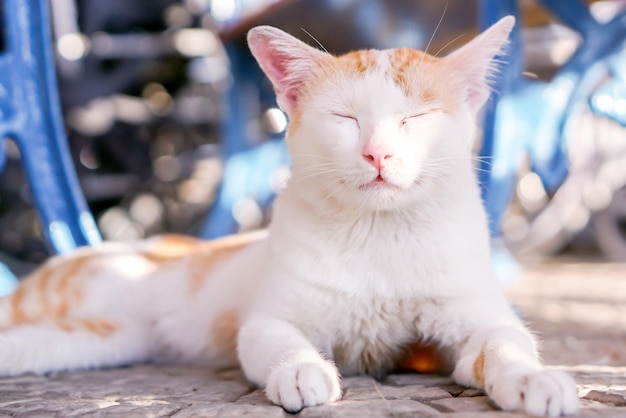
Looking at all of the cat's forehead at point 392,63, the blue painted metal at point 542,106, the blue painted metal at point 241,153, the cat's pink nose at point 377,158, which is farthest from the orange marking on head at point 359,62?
the blue painted metal at point 241,153

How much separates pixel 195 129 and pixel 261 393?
335cm

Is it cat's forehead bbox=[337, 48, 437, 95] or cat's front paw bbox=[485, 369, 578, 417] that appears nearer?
cat's front paw bbox=[485, 369, 578, 417]

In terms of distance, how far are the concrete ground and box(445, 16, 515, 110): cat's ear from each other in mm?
695

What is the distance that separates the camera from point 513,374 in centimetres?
103

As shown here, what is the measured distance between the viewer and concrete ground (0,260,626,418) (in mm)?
1062

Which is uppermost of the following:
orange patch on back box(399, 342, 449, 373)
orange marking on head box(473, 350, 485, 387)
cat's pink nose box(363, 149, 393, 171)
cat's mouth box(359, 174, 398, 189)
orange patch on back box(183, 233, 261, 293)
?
cat's pink nose box(363, 149, 393, 171)

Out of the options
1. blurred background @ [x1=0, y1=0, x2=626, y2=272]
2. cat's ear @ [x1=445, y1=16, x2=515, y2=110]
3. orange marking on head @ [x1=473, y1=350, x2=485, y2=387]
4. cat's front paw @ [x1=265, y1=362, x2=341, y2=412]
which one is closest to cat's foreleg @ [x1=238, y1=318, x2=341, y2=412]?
cat's front paw @ [x1=265, y1=362, x2=341, y2=412]

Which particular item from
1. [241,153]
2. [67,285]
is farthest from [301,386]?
[241,153]

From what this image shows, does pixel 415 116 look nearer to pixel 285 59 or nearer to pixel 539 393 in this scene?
pixel 285 59

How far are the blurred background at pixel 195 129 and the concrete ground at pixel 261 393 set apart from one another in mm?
1409

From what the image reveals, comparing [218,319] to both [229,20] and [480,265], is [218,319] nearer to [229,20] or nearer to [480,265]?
[480,265]

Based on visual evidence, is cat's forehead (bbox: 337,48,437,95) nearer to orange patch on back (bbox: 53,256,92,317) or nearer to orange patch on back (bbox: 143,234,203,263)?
orange patch on back (bbox: 143,234,203,263)

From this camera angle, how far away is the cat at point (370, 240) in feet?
4.02

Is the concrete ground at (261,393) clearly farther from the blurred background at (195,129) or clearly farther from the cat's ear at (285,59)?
the blurred background at (195,129)
